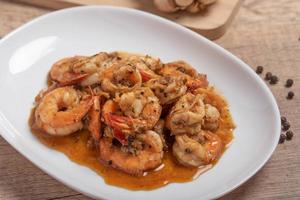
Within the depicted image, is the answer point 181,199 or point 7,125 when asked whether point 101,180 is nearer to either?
point 181,199

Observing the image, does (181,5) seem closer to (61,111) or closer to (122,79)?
(122,79)

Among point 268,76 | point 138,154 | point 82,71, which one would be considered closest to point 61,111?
point 82,71

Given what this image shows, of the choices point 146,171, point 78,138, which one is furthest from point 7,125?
point 146,171

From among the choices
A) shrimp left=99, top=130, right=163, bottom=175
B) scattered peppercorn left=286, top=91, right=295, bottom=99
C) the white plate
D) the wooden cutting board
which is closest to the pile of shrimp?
shrimp left=99, top=130, right=163, bottom=175

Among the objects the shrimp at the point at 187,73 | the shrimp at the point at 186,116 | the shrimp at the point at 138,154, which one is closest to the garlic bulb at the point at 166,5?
the shrimp at the point at 187,73

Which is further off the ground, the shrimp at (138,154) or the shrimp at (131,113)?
the shrimp at (131,113)

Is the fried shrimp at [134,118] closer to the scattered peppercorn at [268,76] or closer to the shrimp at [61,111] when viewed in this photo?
the shrimp at [61,111]
